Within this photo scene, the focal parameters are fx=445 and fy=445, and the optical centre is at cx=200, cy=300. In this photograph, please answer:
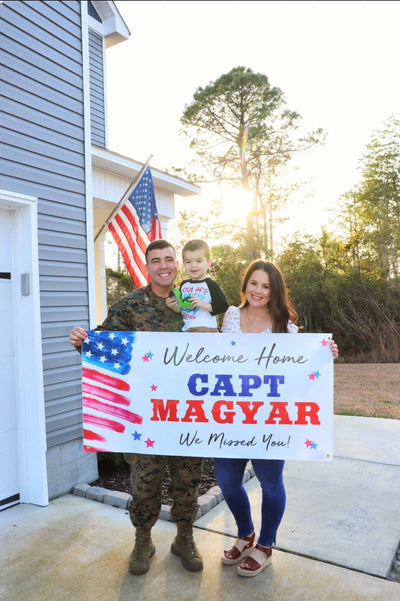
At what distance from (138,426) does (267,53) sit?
7.60 ft

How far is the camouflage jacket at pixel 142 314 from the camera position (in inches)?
98.3

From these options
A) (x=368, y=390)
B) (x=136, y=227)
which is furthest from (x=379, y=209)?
(x=136, y=227)

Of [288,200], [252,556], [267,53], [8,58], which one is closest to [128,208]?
[8,58]

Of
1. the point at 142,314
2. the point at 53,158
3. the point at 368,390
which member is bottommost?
the point at 368,390

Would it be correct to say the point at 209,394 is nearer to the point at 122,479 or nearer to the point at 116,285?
the point at 122,479

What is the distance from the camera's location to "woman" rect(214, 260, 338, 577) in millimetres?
2322

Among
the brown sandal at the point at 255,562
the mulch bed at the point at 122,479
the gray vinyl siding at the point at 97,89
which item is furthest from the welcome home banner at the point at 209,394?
the gray vinyl siding at the point at 97,89

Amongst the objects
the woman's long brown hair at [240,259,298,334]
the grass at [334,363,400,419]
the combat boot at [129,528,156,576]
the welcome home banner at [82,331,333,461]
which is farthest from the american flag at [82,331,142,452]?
the grass at [334,363,400,419]

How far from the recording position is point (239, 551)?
8.09ft

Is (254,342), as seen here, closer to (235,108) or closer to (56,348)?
(56,348)

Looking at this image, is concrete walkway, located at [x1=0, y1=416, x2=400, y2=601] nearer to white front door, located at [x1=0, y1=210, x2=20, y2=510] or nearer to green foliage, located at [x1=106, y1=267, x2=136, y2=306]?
white front door, located at [x1=0, y1=210, x2=20, y2=510]

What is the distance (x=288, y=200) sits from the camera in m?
19.0

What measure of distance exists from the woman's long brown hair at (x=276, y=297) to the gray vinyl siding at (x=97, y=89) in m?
5.86

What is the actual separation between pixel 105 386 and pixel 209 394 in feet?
1.93
